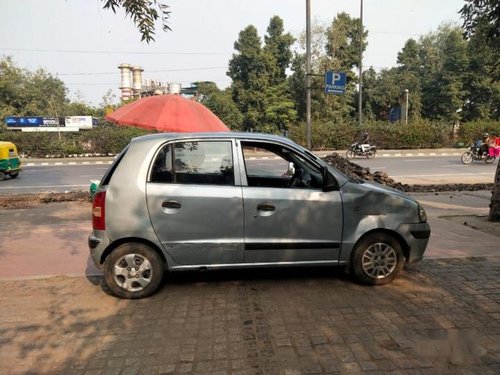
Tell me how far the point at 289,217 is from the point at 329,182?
0.54 m

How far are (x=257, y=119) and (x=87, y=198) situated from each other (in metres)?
29.8

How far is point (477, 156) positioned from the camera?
65.9ft

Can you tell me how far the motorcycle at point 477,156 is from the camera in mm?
19889

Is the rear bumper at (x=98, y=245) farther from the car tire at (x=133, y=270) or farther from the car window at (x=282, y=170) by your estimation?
the car window at (x=282, y=170)

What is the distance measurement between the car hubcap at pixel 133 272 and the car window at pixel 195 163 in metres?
0.83

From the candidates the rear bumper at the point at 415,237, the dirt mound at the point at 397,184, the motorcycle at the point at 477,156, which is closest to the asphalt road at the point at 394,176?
the motorcycle at the point at 477,156

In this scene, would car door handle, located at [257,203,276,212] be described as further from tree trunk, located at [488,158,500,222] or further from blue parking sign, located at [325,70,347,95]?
blue parking sign, located at [325,70,347,95]

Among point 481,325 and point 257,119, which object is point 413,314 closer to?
point 481,325

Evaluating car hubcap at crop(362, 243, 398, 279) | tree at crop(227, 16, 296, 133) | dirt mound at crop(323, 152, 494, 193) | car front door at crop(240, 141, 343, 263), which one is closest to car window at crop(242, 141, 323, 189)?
car front door at crop(240, 141, 343, 263)

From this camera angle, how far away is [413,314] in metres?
3.90

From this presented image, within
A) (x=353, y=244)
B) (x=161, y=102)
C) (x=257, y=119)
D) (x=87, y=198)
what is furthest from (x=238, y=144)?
(x=257, y=119)

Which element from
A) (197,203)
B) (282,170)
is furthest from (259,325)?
(282,170)

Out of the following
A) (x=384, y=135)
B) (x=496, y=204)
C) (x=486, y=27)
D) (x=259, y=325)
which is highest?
(x=486, y=27)

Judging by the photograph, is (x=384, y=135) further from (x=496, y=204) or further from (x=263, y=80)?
(x=496, y=204)
